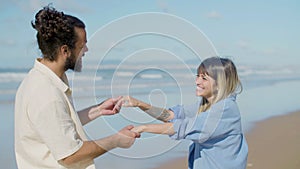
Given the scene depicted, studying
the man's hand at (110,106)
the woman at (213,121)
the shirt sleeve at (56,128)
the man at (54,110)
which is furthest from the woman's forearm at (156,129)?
the shirt sleeve at (56,128)

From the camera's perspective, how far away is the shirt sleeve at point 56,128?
2.49 m

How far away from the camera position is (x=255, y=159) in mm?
7512

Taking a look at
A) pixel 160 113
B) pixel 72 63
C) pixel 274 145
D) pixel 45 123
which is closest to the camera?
pixel 45 123

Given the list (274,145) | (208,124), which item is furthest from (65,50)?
(274,145)

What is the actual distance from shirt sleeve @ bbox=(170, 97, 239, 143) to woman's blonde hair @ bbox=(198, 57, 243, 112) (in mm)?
95

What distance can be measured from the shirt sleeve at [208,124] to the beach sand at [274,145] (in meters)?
3.69

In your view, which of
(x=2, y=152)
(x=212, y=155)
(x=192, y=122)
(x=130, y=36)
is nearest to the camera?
(x=130, y=36)

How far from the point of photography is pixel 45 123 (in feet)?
8.16

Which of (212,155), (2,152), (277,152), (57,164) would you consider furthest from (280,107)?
(57,164)

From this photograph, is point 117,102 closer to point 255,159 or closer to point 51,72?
point 51,72

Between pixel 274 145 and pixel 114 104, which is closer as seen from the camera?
pixel 114 104

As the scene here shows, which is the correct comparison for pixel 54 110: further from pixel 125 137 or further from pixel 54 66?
pixel 125 137

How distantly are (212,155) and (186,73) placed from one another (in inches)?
21.9

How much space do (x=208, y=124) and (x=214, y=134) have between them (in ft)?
0.33
